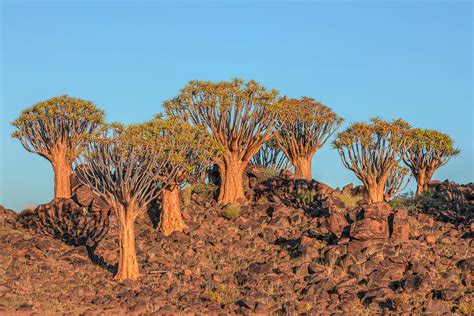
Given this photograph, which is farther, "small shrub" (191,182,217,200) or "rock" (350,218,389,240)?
"small shrub" (191,182,217,200)

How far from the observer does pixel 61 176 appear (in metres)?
32.8

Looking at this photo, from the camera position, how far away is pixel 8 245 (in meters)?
26.8

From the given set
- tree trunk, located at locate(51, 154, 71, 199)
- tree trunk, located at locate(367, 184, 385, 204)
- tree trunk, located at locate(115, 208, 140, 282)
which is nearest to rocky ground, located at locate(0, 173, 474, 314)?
tree trunk, located at locate(115, 208, 140, 282)

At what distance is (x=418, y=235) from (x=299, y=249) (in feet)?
15.0

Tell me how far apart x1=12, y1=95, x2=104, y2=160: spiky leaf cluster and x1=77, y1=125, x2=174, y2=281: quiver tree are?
8414mm

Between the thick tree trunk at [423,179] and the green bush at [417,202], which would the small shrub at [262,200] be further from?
the thick tree trunk at [423,179]

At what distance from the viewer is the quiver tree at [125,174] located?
75.7 feet

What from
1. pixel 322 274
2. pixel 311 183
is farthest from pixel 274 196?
pixel 322 274

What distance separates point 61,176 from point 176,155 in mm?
10329

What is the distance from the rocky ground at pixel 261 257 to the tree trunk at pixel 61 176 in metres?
2.43

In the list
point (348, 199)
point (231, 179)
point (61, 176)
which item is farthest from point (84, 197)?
point (348, 199)

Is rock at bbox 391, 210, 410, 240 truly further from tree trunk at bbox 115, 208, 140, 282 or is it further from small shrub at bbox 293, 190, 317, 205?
tree trunk at bbox 115, 208, 140, 282

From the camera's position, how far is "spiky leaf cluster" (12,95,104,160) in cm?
3288

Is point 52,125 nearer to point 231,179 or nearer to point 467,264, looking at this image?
point 231,179
